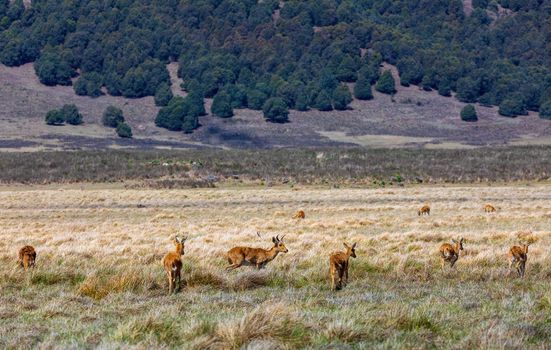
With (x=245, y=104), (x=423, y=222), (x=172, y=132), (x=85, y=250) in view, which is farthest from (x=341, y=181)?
(x=245, y=104)

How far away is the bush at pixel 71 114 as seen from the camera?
128 m

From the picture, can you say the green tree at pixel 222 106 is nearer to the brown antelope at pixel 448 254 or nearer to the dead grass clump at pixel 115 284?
the brown antelope at pixel 448 254

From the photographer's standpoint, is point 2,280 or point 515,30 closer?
point 2,280

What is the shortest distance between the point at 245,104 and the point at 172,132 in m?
20.7

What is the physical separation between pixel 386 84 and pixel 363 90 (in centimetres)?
474

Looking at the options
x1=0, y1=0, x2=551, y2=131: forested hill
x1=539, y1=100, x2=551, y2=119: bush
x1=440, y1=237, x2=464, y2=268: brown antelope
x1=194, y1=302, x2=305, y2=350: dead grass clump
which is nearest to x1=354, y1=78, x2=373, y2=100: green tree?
x1=0, y1=0, x2=551, y2=131: forested hill

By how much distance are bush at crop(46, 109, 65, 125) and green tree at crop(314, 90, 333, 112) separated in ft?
140

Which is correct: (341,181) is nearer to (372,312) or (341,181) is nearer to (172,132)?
(372,312)

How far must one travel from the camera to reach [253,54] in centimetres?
16788

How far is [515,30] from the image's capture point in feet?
648

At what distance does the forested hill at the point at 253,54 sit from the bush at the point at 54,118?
849 inches

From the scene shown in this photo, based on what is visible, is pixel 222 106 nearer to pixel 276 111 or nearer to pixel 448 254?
pixel 276 111

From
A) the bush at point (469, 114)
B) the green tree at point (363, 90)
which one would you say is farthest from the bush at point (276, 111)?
the bush at point (469, 114)

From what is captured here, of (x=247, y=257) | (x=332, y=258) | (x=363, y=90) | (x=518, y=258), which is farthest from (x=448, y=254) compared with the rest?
(x=363, y=90)
